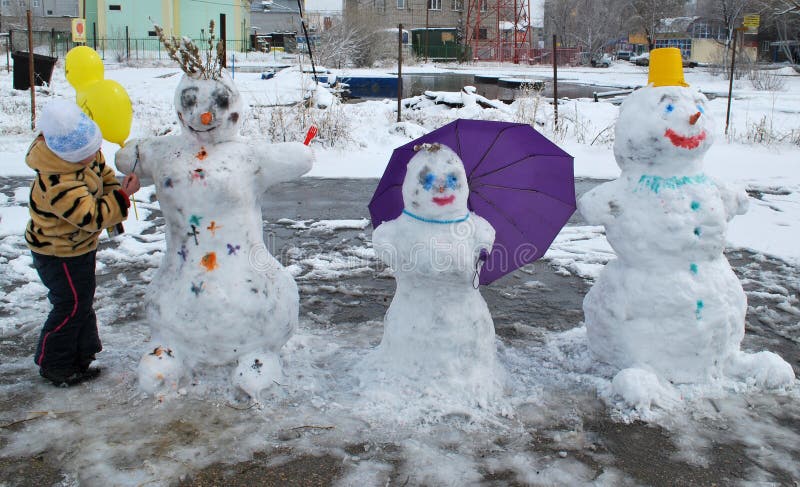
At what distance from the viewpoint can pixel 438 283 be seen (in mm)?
3191

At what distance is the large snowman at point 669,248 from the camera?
3.27 metres

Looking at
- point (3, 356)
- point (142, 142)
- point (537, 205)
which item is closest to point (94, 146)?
point (142, 142)

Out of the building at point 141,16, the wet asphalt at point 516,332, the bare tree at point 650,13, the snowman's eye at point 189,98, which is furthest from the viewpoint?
the bare tree at point 650,13

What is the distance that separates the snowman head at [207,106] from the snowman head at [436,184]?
0.90 metres

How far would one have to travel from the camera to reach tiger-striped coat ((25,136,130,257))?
3102 mm

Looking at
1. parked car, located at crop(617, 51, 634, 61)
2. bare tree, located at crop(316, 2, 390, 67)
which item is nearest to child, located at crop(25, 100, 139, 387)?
bare tree, located at crop(316, 2, 390, 67)

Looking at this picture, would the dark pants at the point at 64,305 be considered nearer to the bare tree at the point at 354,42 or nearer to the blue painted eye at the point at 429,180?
the blue painted eye at the point at 429,180

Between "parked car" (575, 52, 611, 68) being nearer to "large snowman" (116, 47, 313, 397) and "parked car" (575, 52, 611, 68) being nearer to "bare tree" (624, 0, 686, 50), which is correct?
"bare tree" (624, 0, 686, 50)

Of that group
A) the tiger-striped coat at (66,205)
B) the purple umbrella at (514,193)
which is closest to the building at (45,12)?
the tiger-striped coat at (66,205)

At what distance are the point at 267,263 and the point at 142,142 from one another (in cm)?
85

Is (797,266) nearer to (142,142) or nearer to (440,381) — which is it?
(440,381)

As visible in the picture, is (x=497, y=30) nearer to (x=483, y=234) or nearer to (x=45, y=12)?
(x=45, y=12)

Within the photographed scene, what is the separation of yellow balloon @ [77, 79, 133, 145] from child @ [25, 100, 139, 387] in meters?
0.15

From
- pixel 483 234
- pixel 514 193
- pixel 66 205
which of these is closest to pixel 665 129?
pixel 514 193
